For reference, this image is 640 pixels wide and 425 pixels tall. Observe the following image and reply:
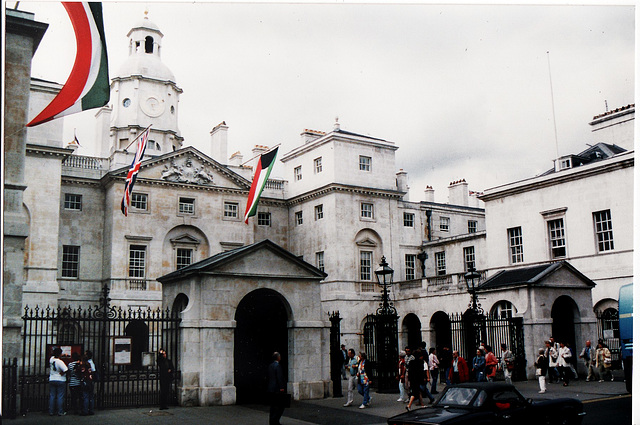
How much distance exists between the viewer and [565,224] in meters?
33.9

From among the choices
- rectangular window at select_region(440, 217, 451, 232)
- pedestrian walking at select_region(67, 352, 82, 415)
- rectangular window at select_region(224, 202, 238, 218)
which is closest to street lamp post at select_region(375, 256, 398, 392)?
pedestrian walking at select_region(67, 352, 82, 415)

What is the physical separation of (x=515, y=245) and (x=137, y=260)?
2286cm

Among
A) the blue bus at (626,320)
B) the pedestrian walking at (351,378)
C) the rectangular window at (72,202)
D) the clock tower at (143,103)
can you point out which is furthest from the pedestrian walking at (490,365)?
the clock tower at (143,103)

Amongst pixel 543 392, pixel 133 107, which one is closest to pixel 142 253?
pixel 133 107

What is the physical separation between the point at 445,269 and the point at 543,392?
2490 cm

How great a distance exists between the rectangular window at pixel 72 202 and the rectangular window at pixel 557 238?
92.5 ft

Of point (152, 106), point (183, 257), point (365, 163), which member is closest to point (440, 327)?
point (365, 163)

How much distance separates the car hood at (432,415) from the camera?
39.1ft

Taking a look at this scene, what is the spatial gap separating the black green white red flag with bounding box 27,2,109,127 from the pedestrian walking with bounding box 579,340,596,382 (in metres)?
20.1

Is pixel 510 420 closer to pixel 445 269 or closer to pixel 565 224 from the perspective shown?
pixel 565 224

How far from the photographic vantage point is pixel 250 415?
17.1 meters

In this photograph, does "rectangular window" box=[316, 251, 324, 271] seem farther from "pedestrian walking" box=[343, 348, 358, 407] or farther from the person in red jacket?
"pedestrian walking" box=[343, 348, 358, 407]

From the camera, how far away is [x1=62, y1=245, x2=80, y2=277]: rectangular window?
4050 centimetres

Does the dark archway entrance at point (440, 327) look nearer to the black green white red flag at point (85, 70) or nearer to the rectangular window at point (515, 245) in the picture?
the rectangular window at point (515, 245)
